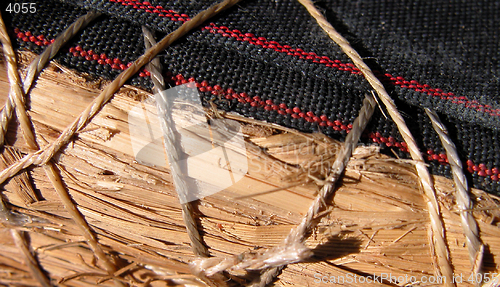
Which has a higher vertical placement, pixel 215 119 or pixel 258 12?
pixel 258 12

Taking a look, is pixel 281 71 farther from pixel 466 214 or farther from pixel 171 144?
pixel 466 214

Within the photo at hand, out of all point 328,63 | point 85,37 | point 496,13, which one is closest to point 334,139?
point 328,63

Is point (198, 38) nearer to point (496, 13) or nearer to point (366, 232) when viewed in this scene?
point (366, 232)

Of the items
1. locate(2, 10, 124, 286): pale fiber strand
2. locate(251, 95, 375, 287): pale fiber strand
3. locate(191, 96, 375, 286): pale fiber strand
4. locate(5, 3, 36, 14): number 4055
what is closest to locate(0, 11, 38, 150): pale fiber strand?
locate(2, 10, 124, 286): pale fiber strand

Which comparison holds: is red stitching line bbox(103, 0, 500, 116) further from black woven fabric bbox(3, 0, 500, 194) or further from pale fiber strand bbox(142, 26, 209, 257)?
pale fiber strand bbox(142, 26, 209, 257)

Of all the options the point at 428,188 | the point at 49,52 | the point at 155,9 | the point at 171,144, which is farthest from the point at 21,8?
the point at 428,188

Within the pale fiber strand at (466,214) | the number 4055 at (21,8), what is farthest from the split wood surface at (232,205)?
the number 4055 at (21,8)

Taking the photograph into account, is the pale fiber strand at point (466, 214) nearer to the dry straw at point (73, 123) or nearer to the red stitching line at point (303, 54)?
the red stitching line at point (303, 54)
